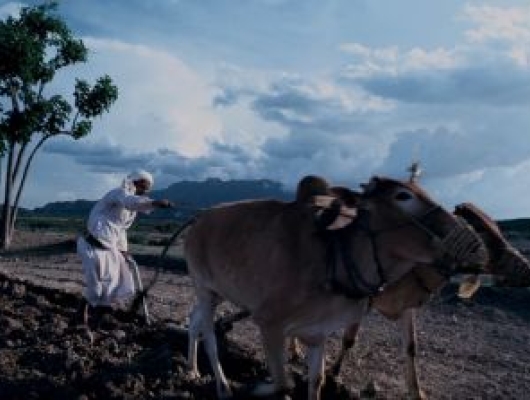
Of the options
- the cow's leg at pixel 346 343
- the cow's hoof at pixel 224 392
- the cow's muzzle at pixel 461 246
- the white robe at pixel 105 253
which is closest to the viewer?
the cow's muzzle at pixel 461 246

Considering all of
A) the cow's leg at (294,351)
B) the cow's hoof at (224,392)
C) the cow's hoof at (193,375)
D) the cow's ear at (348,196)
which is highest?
the cow's ear at (348,196)

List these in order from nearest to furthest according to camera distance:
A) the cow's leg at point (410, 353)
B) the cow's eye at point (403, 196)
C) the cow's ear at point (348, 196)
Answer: the cow's eye at point (403, 196)
the cow's ear at point (348, 196)
the cow's leg at point (410, 353)

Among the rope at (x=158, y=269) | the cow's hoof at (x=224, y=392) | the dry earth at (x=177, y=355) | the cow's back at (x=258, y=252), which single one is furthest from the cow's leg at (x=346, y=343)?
the rope at (x=158, y=269)

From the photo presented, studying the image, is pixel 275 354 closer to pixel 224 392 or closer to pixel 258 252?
pixel 258 252

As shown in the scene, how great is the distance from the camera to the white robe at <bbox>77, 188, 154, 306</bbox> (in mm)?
10000

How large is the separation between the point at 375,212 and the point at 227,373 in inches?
122

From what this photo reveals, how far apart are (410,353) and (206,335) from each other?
6.18 ft

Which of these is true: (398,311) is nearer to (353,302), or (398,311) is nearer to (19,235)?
(353,302)

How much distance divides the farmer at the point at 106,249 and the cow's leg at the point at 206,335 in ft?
4.83

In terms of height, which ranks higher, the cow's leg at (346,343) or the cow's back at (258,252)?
the cow's back at (258,252)

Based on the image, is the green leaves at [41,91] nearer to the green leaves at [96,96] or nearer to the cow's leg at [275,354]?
the green leaves at [96,96]

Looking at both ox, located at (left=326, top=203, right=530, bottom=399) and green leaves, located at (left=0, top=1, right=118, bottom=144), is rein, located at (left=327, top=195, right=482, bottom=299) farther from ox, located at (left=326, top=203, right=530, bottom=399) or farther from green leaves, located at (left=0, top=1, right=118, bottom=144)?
green leaves, located at (left=0, top=1, right=118, bottom=144)

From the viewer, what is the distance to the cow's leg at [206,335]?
8273mm

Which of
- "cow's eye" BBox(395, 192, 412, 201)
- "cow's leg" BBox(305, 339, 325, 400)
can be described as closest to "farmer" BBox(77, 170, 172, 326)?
"cow's leg" BBox(305, 339, 325, 400)
